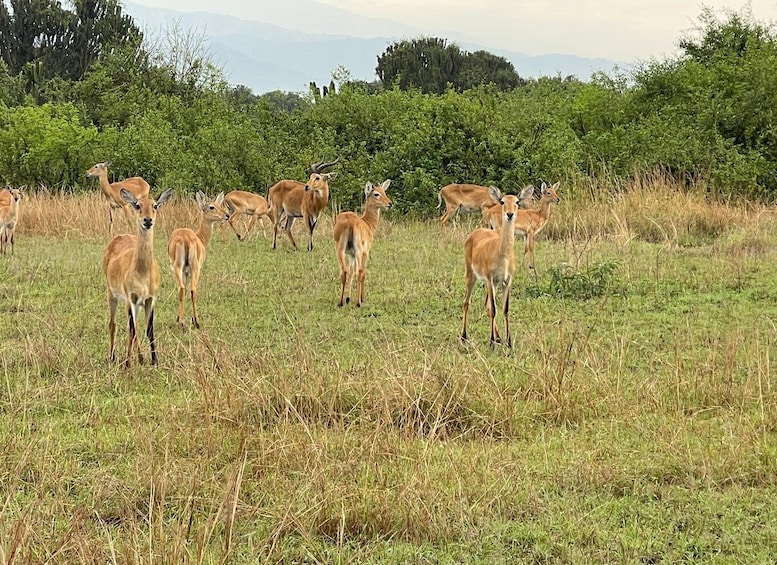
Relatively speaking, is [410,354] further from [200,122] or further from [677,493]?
[200,122]

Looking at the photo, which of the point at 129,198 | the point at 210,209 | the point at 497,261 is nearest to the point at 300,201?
the point at 210,209

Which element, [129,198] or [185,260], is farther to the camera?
[185,260]

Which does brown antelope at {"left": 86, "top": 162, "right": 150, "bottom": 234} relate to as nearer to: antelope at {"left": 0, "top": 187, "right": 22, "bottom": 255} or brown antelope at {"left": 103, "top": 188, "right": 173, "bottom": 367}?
antelope at {"left": 0, "top": 187, "right": 22, "bottom": 255}

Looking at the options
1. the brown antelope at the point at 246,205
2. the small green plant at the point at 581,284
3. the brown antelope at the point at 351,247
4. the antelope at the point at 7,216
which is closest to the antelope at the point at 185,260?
the brown antelope at the point at 351,247

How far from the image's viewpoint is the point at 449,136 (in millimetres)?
15625

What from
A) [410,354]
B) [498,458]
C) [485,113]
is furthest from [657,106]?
[498,458]

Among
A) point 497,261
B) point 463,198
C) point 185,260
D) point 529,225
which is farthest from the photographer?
point 463,198

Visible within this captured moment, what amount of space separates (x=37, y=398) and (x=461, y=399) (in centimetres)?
243

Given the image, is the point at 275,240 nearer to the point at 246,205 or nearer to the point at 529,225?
the point at 246,205

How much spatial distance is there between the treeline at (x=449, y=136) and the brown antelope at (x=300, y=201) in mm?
2580

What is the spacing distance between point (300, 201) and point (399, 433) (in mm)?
8943

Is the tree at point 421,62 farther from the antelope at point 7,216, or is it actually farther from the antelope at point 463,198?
the antelope at point 7,216

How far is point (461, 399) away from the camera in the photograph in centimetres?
494

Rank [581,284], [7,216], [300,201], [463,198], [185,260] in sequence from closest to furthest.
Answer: [185,260] < [581,284] < [7,216] < [300,201] < [463,198]
